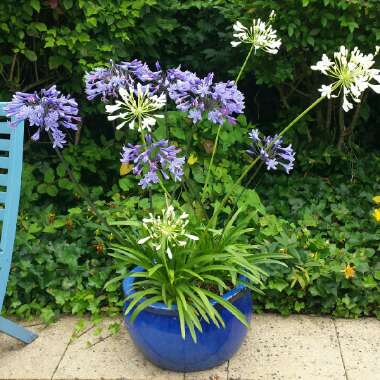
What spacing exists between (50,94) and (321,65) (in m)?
1.11

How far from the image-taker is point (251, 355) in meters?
3.13

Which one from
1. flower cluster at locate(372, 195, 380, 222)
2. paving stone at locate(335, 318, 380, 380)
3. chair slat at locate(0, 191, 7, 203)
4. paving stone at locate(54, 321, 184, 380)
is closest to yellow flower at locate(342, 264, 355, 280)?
paving stone at locate(335, 318, 380, 380)

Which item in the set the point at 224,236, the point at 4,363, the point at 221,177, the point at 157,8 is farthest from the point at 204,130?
the point at 4,363

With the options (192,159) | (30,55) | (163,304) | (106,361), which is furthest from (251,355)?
(30,55)

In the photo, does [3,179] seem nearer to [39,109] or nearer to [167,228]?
[39,109]

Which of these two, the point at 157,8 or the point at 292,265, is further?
the point at 157,8

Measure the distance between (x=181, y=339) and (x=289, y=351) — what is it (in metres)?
0.68

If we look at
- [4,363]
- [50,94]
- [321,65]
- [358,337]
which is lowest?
[4,363]

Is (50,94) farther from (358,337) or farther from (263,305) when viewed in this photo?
(358,337)

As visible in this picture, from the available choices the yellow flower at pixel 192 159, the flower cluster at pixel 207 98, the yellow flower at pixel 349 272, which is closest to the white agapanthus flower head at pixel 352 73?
the flower cluster at pixel 207 98

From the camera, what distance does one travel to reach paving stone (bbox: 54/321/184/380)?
2.99 meters

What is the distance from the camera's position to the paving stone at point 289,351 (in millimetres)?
2979

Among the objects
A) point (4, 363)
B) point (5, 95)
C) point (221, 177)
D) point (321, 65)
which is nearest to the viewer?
point (321, 65)

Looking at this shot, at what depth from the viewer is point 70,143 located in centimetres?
462
